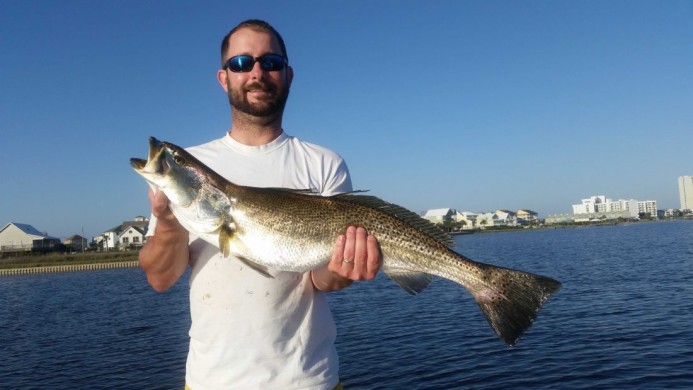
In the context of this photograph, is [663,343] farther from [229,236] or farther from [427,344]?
[229,236]

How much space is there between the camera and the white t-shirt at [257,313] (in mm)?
3709

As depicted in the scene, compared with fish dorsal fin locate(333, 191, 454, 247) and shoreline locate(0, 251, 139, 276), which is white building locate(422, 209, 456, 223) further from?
fish dorsal fin locate(333, 191, 454, 247)

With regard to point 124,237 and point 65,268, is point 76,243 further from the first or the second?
point 65,268

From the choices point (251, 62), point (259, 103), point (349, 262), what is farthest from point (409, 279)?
point (251, 62)

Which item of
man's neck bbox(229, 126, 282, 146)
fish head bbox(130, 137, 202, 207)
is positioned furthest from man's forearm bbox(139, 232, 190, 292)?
man's neck bbox(229, 126, 282, 146)

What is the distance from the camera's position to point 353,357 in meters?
18.5

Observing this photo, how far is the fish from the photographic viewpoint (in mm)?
4066

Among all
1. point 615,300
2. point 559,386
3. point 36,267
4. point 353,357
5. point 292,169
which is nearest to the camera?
point 292,169

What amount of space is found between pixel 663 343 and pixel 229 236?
744 inches

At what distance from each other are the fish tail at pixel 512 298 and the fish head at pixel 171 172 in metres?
2.61

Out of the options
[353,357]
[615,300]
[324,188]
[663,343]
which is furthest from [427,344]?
[324,188]

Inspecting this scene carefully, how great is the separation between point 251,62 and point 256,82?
0.62 ft

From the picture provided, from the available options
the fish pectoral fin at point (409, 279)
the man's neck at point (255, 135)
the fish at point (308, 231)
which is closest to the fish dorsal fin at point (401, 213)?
the fish at point (308, 231)

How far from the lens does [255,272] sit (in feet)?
13.1
